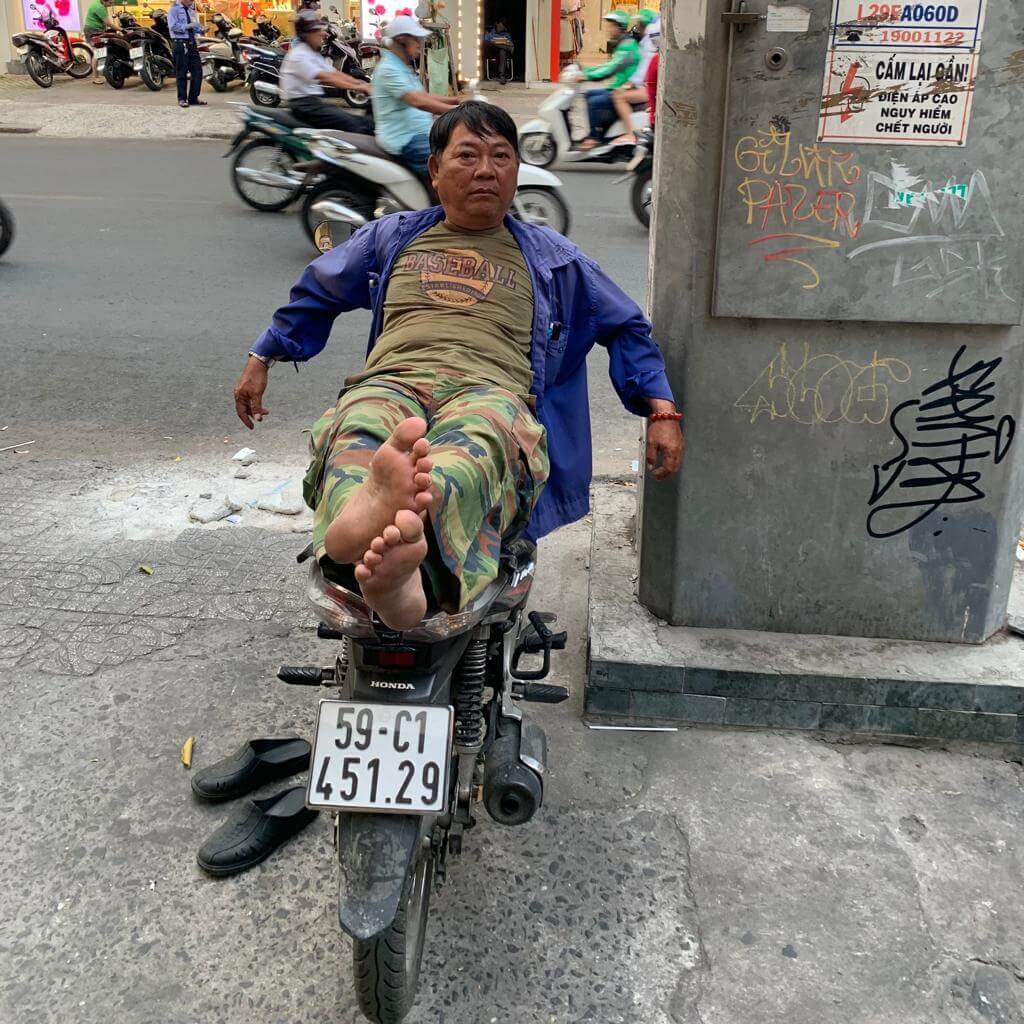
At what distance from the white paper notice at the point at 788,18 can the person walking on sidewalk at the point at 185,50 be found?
18.2 m

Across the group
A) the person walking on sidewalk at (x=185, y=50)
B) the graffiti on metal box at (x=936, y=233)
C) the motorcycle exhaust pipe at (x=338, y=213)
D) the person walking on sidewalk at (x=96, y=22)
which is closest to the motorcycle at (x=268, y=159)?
the motorcycle exhaust pipe at (x=338, y=213)

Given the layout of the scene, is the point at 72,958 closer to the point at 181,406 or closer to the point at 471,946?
the point at 471,946

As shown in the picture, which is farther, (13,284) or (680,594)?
(13,284)

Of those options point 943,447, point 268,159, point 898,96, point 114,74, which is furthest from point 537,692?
point 114,74

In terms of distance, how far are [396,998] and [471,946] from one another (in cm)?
37

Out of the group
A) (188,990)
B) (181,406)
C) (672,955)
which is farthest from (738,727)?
(181,406)

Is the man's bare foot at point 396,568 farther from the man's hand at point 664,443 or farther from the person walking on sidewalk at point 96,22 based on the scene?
the person walking on sidewalk at point 96,22

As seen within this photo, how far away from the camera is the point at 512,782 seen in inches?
88.7

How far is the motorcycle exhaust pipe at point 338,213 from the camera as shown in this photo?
28.6ft

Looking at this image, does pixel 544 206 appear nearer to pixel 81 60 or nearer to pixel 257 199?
pixel 257 199

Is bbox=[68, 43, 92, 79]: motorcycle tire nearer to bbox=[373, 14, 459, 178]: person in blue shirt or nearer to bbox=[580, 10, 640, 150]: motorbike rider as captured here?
bbox=[580, 10, 640, 150]: motorbike rider

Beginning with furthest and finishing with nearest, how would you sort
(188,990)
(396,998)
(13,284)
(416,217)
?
1. (13,284)
2. (416,217)
3. (188,990)
4. (396,998)

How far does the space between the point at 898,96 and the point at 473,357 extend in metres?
1.31

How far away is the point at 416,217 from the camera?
2826mm
